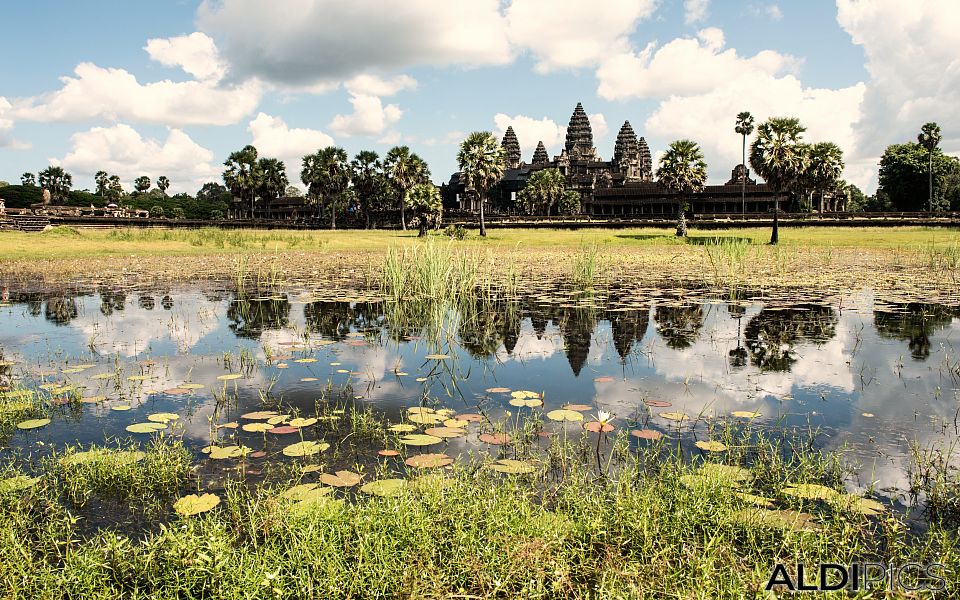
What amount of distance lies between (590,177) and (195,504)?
381ft

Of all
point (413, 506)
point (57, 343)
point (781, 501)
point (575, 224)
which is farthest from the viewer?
point (575, 224)

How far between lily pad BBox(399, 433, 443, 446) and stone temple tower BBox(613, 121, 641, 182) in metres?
119

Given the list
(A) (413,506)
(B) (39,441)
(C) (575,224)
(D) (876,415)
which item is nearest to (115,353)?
(B) (39,441)

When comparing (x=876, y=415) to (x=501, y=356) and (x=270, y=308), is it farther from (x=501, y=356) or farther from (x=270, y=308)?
(x=270, y=308)

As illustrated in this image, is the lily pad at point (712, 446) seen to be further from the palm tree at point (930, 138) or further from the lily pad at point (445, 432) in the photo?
the palm tree at point (930, 138)

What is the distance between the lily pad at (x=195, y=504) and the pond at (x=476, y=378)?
38 centimetres

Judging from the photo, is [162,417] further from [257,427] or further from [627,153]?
[627,153]

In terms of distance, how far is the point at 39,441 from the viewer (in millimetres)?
4965

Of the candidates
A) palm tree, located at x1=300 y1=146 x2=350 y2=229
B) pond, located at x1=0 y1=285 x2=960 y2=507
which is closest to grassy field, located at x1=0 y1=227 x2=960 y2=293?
pond, located at x1=0 y1=285 x2=960 y2=507

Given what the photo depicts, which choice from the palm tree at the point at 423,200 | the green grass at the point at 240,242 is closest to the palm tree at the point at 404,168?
the palm tree at the point at 423,200

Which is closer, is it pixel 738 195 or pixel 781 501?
pixel 781 501

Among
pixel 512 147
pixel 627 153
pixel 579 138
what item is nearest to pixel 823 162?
pixel 627 153

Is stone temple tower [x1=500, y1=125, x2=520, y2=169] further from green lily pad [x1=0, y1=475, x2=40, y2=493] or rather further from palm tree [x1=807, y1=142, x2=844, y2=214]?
green lily pad [x1=0, y1=475, x2=40, y2=493]

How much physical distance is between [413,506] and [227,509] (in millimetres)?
1160
